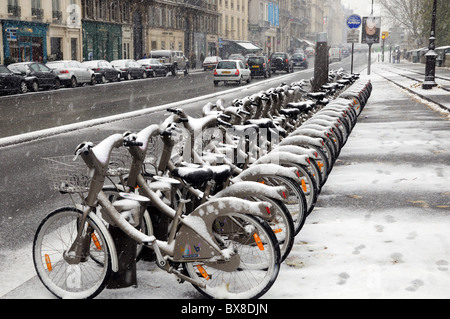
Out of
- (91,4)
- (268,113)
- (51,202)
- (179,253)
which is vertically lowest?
(51,202)

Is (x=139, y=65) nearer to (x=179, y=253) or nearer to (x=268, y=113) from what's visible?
(x=268, y=113)

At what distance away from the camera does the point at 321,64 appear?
682 inches

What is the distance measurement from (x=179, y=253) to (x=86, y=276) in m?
0.85

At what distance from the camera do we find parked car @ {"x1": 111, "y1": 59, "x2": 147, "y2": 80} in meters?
38.1

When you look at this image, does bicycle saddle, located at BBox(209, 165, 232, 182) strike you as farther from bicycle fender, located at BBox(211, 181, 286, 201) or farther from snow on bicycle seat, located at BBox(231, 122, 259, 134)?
snow on bicycle seat, located at BBox(231, 122, 259, 134)

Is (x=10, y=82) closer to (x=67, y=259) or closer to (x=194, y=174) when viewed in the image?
(x=67, y=259)

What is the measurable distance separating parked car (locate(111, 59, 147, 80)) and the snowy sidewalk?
30103 millimetres

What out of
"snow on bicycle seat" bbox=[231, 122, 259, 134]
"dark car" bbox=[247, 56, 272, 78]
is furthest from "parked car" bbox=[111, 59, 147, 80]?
"snow on bicycle seat" bbox=[231, 122, 259, 134]

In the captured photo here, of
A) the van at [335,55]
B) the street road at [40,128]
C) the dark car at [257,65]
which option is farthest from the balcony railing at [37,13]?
the van at [335,55]

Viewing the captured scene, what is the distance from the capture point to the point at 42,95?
2552 cm

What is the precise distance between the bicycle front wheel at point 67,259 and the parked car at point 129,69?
34029 mm

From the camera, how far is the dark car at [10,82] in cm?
2511

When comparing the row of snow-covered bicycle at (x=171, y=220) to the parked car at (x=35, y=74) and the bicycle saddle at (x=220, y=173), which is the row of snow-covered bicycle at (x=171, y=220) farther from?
the parked car at (x=35, y=74)

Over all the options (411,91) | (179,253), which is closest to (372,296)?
(179,253)
